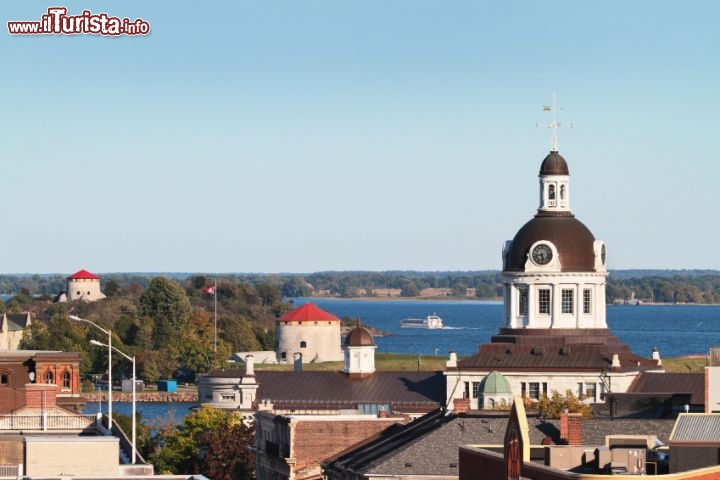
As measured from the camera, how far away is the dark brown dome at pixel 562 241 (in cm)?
14400

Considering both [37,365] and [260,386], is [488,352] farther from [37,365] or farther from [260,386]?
[37,365]

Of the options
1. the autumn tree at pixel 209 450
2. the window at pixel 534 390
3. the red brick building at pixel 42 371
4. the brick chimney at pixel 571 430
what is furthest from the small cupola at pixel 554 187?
the brick chimney at pixel 571 430

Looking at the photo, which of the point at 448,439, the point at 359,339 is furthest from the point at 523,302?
the point at 448,439

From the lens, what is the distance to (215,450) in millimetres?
116750

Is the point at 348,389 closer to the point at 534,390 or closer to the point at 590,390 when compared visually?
the point at 534,390

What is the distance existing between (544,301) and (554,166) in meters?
7.47

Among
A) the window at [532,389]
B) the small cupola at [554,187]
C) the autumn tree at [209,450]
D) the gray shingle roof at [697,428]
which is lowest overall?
the autumn tree at [209,450]

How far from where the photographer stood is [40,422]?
8031cm

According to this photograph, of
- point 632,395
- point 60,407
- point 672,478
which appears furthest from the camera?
point 632,395

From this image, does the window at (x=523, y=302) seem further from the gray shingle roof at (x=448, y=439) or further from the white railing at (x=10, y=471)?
the white railing at (x=10, y=471)

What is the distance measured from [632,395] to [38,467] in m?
55.5

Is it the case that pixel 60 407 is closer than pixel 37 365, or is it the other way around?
pixel 60 407

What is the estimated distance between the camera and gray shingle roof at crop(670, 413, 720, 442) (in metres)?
64.9

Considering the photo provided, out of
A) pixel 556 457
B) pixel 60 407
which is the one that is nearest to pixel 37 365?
pixel 60 407
